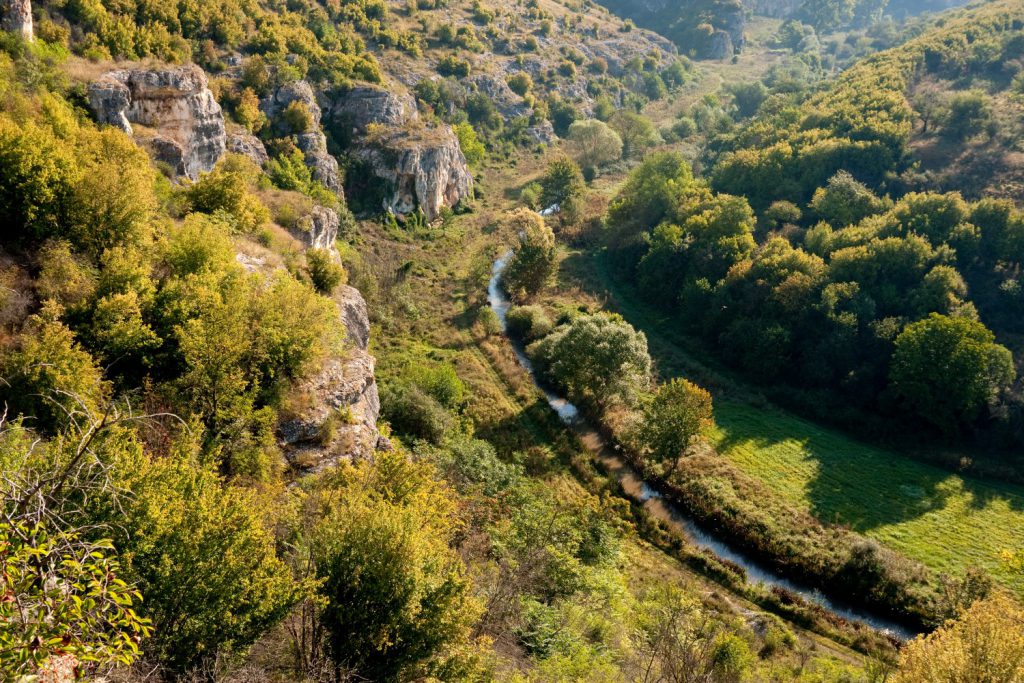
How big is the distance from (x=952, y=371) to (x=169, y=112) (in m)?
58.7

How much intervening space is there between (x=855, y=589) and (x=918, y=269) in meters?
33.2

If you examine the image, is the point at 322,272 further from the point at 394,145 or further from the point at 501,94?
the point at 501,94

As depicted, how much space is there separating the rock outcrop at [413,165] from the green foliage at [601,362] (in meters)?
28.5

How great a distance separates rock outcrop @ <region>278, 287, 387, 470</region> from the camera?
23906mm

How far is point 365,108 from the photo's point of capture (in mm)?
65500

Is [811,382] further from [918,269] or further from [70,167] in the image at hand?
[70,167]

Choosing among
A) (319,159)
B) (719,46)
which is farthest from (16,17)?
(719,46)

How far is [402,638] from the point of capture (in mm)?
14625

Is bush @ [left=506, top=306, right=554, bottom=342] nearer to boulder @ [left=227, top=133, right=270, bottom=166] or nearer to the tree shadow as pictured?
the tree shadow

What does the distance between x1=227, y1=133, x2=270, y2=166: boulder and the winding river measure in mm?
27526

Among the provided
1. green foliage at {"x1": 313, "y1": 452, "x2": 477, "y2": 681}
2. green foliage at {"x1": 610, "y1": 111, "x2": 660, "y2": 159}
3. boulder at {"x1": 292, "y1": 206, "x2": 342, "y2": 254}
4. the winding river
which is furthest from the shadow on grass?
green foliage at {"x1": 610, "y1": 111, "x2": 660, "y2": 159}

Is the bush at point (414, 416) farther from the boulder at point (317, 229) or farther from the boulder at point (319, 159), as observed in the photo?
the boulder at point (319, 159)

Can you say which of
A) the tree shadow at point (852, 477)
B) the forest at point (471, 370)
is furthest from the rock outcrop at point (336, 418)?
the tree shadow at point (852, 477)

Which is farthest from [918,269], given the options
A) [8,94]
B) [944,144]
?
[8,94]
